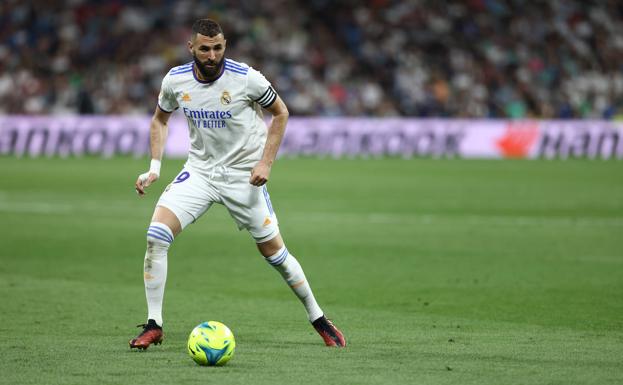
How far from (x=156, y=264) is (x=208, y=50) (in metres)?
1.61

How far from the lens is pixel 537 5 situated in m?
43.0

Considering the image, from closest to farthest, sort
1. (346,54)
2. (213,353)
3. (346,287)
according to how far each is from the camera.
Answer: (213,353) < (346,287) < (346,54)

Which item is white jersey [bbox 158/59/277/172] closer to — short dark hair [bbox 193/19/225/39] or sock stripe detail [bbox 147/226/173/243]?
short dark hair [bbox 193/19/225/39]

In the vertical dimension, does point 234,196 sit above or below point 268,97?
below

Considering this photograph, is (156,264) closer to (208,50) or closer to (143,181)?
(143,181)

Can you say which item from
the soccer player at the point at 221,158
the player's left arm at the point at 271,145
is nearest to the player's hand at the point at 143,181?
the soccer player at the point at 221,158

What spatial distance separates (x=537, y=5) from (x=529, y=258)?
30503 millimetres

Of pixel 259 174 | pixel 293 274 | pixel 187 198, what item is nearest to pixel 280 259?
pixel 293 274

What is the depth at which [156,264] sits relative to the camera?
829 centimetres

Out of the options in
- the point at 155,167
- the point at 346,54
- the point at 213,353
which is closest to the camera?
the point at 213,353

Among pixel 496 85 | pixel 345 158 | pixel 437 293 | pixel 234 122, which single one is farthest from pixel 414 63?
pixel 234 122

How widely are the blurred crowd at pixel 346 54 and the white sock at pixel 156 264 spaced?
29631 mm

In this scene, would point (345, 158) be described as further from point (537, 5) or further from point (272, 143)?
point (272, 143)

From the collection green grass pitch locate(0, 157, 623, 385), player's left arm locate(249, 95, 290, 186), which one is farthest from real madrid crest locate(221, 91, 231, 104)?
green grass pitch locate(0, 157, 623, 385)
